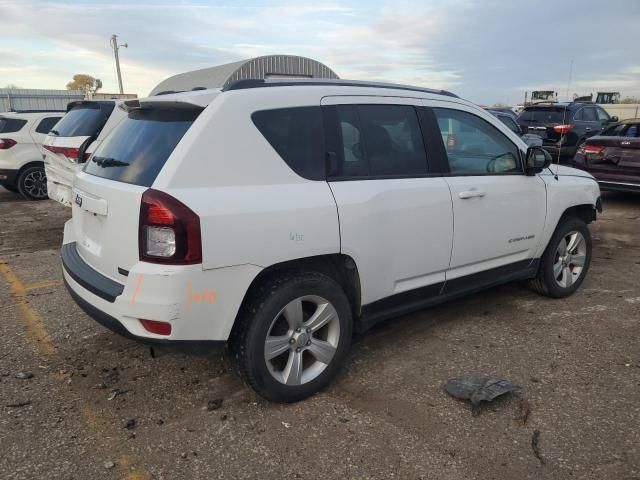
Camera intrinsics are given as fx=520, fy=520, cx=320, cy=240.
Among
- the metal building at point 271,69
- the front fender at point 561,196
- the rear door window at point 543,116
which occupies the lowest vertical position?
the front fender at point 561,196

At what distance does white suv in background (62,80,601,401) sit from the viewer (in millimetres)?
2535

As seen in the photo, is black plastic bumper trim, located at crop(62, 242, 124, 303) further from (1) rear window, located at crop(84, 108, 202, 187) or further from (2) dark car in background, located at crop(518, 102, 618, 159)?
(2) dark car in background, located at crop(518, 102, 618, 159)

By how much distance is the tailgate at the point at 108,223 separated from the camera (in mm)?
2592

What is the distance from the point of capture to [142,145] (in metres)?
2.88

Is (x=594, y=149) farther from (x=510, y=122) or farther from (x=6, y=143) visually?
(x=6, y=143)

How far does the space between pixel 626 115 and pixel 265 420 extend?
114 feet

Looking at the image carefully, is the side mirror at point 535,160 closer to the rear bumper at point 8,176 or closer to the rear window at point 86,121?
the rear window at point 86,121

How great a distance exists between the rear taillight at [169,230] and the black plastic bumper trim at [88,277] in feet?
1.17

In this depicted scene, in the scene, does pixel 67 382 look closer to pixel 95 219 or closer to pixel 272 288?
pixel 95 219

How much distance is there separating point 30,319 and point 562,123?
506 inches

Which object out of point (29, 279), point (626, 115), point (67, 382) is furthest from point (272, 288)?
point (626, 115)

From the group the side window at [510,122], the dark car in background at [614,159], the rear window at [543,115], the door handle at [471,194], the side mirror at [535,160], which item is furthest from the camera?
the rear window at [543,115]

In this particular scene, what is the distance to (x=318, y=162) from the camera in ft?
9.70

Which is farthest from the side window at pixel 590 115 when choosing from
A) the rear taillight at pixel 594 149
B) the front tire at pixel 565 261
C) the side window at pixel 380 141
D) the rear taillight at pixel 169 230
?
the rear taillight at pixel 169 230
